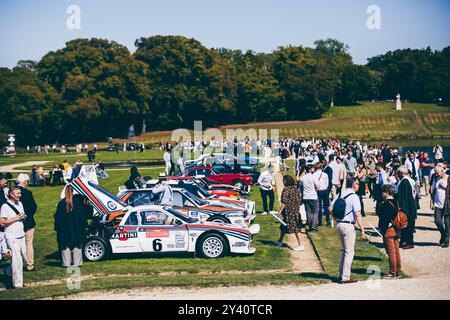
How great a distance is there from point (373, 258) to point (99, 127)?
7778 centimetres

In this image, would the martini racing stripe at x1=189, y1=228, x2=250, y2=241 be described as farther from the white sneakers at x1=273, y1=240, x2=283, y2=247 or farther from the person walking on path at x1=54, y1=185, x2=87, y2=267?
the person walking on path at x1=54, y1=185, x2=87, y2=267

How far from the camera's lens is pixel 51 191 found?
1351 inches

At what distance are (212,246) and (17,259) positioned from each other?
16.0 ft

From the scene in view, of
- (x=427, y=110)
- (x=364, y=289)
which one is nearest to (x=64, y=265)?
(x=364, y=289)

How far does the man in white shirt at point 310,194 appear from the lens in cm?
1808

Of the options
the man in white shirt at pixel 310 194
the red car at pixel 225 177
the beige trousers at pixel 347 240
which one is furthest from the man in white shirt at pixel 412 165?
the beige trousers at pixel 347 240

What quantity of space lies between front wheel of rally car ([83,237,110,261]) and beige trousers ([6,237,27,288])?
2370mm

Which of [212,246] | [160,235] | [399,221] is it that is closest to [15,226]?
[160,235]

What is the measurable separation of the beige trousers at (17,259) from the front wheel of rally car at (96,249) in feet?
7.77

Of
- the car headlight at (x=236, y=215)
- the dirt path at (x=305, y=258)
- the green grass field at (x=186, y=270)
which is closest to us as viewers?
the green grass field at (x=186, y=270)

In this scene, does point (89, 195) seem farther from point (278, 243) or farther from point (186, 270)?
point (278, 243)

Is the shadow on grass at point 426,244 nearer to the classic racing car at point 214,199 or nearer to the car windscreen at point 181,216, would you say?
the classic racing car at point 214,199

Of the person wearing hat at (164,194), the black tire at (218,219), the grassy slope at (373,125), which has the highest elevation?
the grassy slope at (373,125)

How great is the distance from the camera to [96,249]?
15.8 m
